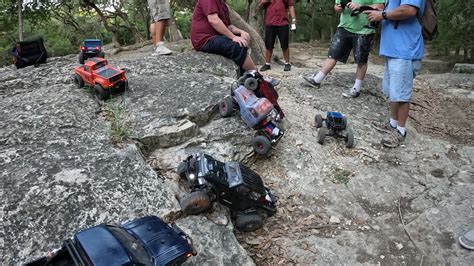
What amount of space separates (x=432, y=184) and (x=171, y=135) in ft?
10.2

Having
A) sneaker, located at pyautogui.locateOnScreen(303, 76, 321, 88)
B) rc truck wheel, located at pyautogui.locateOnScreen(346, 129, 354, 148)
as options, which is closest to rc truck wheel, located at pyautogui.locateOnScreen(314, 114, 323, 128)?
rc truck wheel, located at pyautogui.locateOnScreen(346, 129, 354, 148)

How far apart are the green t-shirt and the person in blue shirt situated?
91 centimetres

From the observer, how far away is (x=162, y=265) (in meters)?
2.32

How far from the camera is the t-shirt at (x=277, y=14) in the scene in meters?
8.58

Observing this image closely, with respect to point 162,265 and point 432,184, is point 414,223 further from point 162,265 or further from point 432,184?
point 162,265

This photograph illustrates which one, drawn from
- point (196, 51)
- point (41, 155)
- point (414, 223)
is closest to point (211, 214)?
point (41, 155)

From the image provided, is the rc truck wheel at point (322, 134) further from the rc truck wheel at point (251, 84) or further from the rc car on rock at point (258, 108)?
the rc truck wheel at point (251, 84)

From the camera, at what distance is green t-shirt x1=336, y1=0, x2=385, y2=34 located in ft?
19.9

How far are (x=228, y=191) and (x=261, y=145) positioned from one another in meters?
1.12

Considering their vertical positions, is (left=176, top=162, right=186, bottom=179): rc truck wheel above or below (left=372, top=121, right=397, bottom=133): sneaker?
above

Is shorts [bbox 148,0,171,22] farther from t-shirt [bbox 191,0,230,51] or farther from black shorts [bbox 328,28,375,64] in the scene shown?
black shorts [bbox 328,28,375,64]

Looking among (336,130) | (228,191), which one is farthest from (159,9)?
(228,191)

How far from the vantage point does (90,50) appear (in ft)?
19.0

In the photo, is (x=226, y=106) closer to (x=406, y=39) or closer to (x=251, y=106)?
(x=251, y=106)
